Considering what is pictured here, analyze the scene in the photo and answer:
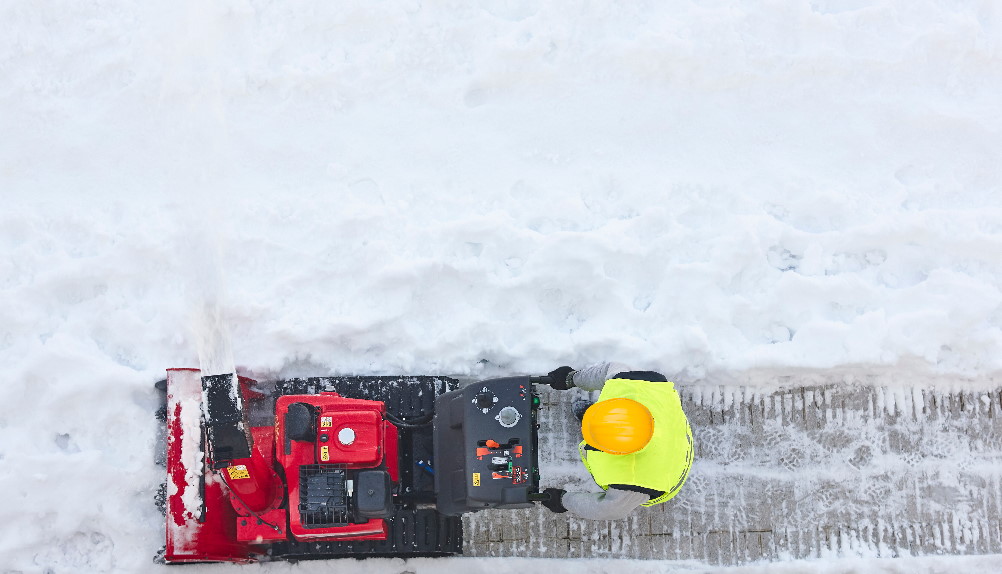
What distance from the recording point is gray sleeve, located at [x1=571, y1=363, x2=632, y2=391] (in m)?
4.99

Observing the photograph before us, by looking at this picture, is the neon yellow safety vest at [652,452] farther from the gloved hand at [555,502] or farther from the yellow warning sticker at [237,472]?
the yellow warning sticker at [237,472]

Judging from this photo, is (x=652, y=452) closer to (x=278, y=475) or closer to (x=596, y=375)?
(x=596, y=375)

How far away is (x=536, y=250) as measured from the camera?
5859 mm

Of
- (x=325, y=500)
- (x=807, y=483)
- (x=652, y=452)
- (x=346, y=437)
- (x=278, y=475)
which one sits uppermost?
(x=346, y=437)

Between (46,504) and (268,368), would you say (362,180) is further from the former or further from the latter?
(46,504)

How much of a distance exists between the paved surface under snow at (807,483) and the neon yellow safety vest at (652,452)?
1229 millimetres

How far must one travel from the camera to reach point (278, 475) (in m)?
5.10

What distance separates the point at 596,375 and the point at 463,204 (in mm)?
1625

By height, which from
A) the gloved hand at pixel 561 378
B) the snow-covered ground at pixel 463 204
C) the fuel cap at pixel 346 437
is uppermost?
the snow-covered ground at pixel 463 204

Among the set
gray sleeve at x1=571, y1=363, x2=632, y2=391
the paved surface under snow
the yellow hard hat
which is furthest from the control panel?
the paved surface under snow

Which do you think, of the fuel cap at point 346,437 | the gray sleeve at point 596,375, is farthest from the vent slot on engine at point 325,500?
the gray sleeve at point 596,375

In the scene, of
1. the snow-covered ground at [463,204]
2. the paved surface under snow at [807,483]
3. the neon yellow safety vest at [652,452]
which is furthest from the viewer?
the paved surface under snow at [807,483]

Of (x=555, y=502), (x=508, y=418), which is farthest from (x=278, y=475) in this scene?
(x=555, y=502)

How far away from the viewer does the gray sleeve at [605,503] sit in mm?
4676
